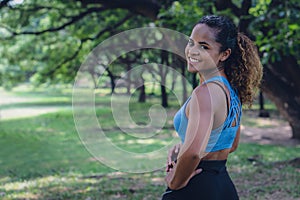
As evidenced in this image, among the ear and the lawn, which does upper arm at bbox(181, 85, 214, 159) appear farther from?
the lawn

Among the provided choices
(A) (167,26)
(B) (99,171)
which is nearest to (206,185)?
(B) (99,171)

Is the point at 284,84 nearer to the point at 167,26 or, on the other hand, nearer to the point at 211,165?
the point at 167,26

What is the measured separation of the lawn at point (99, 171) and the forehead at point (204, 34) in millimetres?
1470

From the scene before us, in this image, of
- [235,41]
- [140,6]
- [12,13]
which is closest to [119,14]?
[12,13]

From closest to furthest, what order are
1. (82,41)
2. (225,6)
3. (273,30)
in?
(273,30) → (225,6) → (82,41)

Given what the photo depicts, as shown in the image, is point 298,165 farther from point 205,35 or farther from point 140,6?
point 205,35

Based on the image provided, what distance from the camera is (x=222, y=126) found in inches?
69.4

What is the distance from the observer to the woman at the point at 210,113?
1667mm

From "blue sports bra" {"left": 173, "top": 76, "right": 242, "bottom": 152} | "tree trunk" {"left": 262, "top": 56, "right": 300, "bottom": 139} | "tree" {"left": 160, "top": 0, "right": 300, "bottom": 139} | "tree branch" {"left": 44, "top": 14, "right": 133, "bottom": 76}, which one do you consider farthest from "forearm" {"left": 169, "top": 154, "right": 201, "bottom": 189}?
"tree branch" {"left": 44, "top": 14, "right": 133, "bottom": 76}

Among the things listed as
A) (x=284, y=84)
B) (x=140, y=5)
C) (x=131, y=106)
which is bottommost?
(x=284, y=84)

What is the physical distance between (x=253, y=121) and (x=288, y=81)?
23.8ft

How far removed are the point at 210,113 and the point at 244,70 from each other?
1.46 feet

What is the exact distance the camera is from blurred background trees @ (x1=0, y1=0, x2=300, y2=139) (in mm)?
6001

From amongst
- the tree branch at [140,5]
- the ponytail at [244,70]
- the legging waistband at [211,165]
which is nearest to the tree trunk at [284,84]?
the tree branch at [140,5]
